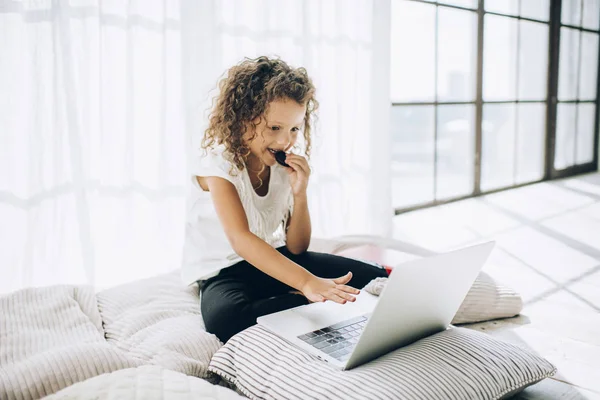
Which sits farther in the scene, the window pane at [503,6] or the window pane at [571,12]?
the window pane at [571,12]

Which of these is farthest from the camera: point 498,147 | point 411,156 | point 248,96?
point 411,156

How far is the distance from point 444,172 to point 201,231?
5.97 metres

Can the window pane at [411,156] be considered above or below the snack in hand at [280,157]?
below

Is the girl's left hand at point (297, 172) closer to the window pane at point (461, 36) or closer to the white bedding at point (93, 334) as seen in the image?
the white bedding at point (93, 334)

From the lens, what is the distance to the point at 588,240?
284 centimetres

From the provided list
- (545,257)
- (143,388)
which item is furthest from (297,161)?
(545,257)

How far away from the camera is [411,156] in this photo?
8195mm

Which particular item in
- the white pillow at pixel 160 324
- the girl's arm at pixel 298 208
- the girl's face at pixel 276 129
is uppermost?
the girl's face at pixel 276 129

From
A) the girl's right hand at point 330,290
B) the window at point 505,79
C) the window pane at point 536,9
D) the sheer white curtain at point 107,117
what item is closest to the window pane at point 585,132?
the window at point 505,79

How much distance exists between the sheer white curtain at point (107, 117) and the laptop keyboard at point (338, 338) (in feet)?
3.65

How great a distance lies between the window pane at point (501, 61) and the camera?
4543mm

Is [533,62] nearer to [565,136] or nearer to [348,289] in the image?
[565,136]

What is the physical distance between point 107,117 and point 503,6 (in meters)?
3.47

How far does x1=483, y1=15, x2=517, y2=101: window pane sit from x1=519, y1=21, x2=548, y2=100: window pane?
0.09m
